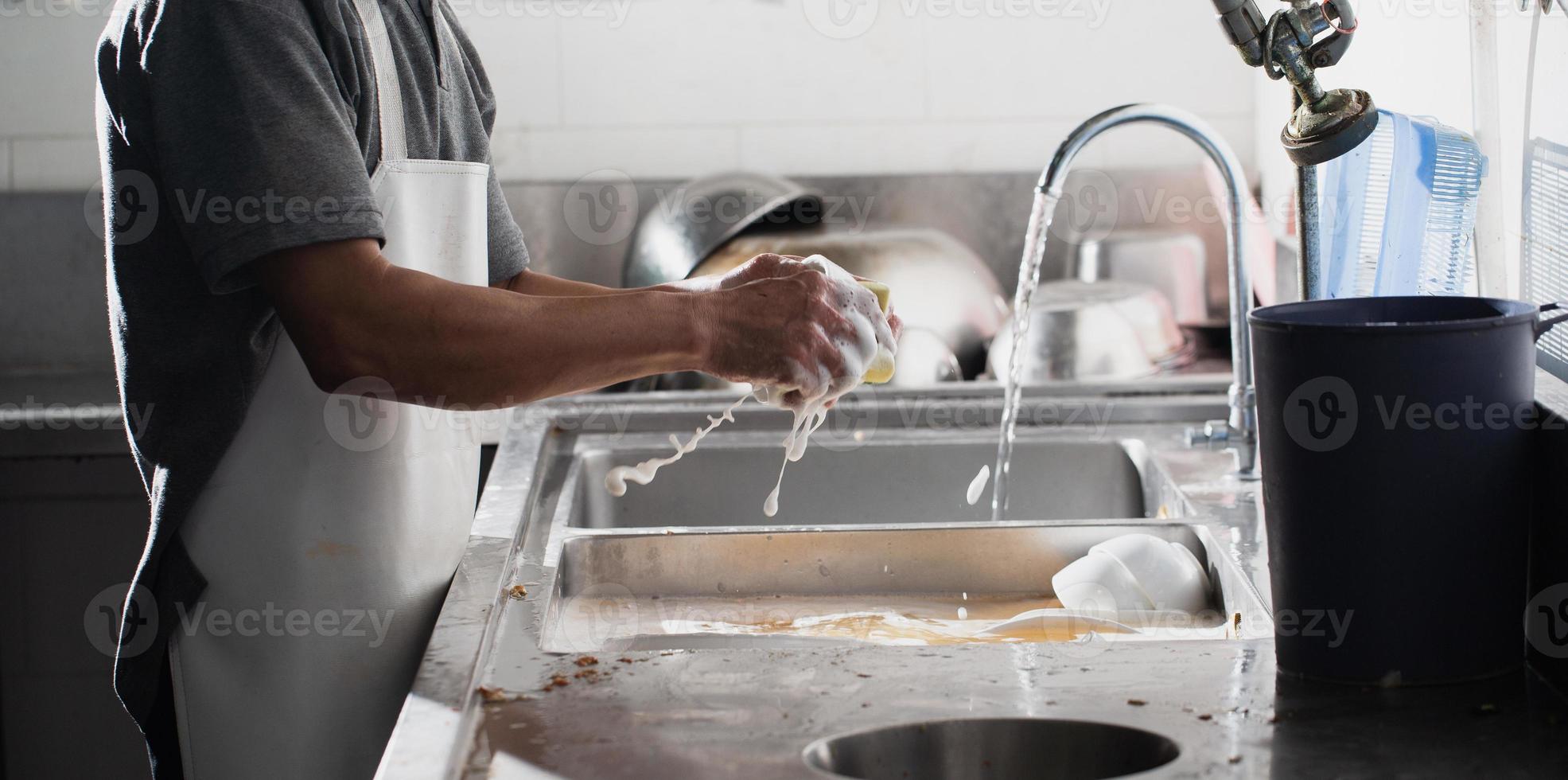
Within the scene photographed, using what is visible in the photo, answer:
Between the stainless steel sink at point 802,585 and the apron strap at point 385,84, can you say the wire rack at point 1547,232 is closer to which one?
the stainless steel sink at point 802,585

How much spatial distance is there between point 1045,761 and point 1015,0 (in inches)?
79.2

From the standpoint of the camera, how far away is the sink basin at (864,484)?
173 centimetres

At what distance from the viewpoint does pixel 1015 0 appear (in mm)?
2584

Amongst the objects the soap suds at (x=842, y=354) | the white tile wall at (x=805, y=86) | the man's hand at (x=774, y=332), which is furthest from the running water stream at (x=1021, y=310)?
the white tile wall at (x=805, y=86)

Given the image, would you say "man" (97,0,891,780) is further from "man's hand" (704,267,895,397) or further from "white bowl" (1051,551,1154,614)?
"white bowl" (1051,551,1154,614)

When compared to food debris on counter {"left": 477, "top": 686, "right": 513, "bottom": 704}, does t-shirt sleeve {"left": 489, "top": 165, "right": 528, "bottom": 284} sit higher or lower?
higher

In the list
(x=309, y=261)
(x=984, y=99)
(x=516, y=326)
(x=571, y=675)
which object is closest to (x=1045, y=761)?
(x=571, y=675)

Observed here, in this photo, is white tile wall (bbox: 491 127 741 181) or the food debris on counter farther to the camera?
white tile wall (bbox: 491 127 741 181)

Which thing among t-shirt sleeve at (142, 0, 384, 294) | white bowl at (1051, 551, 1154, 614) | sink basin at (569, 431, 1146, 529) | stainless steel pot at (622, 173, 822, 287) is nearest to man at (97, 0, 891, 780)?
t-shirt sleeve at (142, 0, 384, 294)

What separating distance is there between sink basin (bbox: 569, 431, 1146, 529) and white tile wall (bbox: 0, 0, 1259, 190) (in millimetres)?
996

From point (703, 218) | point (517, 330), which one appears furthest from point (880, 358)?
point (703, 218)

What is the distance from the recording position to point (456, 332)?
0.97 meters

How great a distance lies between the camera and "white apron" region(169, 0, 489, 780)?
114cm

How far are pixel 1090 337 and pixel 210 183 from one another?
1396mm
